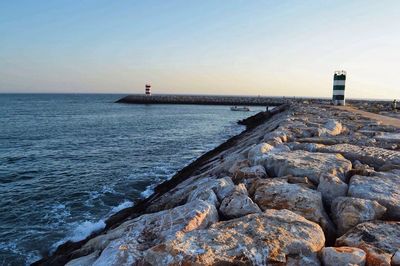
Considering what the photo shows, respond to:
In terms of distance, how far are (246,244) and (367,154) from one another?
507 cm

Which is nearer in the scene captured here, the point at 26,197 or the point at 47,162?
the point at 26,197

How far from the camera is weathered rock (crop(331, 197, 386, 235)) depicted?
4.51 meters

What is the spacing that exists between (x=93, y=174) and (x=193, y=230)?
11087 millimetres

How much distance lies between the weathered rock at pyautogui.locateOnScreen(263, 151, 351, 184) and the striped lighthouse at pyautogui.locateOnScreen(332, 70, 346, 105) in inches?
1206

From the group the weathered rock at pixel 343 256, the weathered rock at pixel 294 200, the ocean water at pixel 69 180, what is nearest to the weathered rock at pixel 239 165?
the weathered rock at pixel 294 200

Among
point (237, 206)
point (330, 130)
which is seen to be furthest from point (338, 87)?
point (237, 206)

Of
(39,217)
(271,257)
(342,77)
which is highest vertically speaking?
(342,77)

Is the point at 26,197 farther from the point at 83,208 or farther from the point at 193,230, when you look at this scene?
the point at 193,230

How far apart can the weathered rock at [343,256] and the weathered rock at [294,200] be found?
0.96 meters

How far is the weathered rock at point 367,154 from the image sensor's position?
7.25 m

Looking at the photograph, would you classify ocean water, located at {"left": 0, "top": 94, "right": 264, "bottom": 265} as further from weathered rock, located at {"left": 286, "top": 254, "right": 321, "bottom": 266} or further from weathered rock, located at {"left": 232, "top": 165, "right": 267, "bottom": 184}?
weathered rock, located at {"left": 286, "top": 254, "right": 321, "bottom": 266}

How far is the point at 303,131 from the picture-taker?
1178 cm

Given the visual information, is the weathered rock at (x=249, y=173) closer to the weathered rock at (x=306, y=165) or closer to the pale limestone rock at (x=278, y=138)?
the weathered rock at (x=306, y=165)

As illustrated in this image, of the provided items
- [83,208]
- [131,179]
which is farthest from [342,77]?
[83,208]
